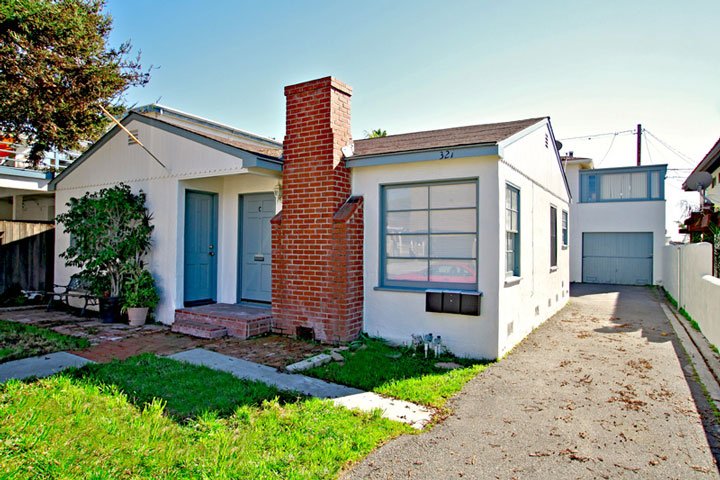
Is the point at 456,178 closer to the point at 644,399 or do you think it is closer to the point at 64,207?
the point at 644,399

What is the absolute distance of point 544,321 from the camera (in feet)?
29.7

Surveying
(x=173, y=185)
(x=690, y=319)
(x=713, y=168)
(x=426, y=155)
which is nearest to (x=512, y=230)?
(x=426, y=155)

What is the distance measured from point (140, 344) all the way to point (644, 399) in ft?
21.5

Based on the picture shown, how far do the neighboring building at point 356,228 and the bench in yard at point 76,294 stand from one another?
61.3 inches

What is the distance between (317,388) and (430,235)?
2.91 m

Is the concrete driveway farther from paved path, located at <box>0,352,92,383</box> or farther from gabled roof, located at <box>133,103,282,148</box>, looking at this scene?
gabled roof, located at <box>133,103,282,148</box>

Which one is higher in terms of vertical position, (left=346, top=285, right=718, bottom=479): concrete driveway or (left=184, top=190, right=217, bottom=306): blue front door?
(left=184, top=190, right=217, bottom=306): blue front door

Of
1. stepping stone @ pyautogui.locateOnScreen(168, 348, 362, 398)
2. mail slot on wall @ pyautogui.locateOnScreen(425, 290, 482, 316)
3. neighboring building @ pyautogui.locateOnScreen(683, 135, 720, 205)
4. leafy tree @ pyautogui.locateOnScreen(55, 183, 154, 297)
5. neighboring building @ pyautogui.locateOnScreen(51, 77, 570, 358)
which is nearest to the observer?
stepping stone @ pyautogui.locateOnScreen(168, 348, 362, 398)

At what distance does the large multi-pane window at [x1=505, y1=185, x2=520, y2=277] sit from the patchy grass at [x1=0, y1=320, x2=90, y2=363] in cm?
641

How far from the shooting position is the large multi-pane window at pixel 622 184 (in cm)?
1803

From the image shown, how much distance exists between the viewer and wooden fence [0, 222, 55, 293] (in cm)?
1117

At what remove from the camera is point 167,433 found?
345 centimetres

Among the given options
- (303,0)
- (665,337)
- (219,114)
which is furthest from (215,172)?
(219,114)

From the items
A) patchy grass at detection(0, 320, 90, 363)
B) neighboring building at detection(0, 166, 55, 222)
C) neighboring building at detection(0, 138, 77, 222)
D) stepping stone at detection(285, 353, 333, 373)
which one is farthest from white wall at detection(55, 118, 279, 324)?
neighboring building at detection(0, 138, 77, 222)
